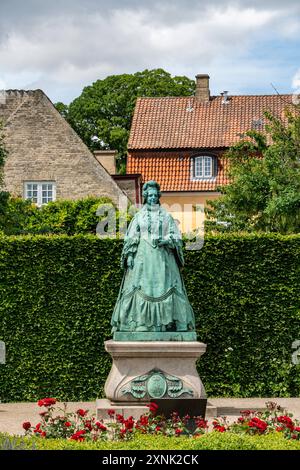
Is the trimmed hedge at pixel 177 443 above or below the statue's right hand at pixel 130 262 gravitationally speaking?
below

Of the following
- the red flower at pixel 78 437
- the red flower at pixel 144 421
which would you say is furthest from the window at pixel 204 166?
the red flower at pixel 78 437

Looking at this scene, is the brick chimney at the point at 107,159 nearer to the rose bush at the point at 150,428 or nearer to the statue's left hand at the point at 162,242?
the statue's left hand at the point at 162,242

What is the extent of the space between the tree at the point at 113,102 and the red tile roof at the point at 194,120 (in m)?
7.80

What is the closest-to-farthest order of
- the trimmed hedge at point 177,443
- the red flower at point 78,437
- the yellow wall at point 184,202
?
1. the trimmed hedge at point 177,443
2. the red flower at point 78,437
3. the yellow wall at point 184,202

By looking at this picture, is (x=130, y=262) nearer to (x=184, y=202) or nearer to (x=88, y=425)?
(x=88, y=425)

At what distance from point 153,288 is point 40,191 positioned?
18.5 m

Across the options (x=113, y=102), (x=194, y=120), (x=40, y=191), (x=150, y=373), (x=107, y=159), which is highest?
(x=113, y=102)

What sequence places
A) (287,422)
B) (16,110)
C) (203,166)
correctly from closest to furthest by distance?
(287,422)
(16,110)
(203,166)

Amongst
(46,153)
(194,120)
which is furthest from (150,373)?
(194,120)

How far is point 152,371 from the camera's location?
13398mm

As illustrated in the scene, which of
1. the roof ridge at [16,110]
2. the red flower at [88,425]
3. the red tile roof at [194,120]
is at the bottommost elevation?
the red flower at [88,425]

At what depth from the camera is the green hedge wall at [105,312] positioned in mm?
17250

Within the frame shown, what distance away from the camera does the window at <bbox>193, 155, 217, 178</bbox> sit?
39.3m

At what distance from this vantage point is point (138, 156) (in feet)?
129
